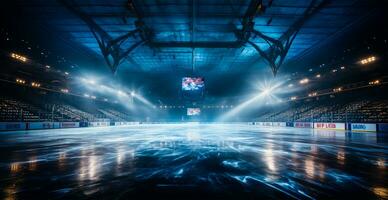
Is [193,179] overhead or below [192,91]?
below

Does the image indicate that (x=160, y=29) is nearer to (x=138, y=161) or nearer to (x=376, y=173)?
(x=138, y=161)

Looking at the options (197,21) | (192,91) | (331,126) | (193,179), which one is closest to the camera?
(193,179)

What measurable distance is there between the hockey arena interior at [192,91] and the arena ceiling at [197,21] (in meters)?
0.08

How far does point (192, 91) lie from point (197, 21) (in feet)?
29.2

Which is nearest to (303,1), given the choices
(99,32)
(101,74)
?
(99,32)

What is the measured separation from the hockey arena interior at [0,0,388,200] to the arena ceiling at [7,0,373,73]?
8 cm

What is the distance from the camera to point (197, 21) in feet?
35.6

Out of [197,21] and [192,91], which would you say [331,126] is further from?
Answer: [197,21]

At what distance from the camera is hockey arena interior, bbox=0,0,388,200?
3146mm

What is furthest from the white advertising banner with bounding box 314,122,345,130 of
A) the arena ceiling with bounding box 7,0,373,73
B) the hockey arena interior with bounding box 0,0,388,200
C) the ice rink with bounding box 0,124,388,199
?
the ice rink with bounding box 0,124,388,199

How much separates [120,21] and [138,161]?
974 centimetres

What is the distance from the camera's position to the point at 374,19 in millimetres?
9852

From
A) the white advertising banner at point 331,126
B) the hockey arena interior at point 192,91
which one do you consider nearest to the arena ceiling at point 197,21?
the hockey arena interior at point 192,91

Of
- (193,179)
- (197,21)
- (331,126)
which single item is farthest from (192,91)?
(331,126)
